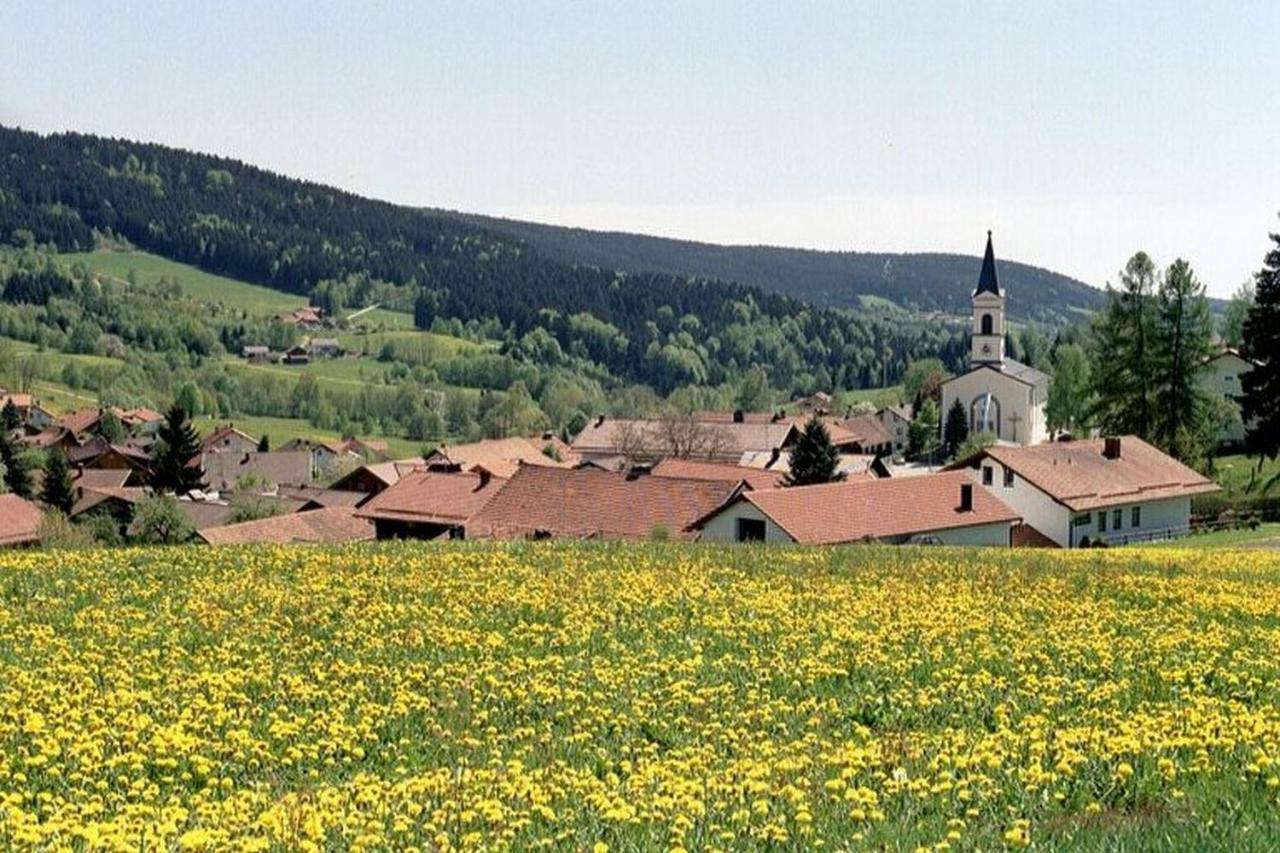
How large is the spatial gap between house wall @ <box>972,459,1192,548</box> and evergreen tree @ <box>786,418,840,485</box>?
23611 millimetres

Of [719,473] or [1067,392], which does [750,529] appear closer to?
[719,473]

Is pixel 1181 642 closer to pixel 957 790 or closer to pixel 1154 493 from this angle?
pixel 957 790

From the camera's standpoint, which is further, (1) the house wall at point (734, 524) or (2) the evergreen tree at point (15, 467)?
(2) the evergreen tree at point (15, 467)

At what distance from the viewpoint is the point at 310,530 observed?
71812mm

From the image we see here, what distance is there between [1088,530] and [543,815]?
2314 inches

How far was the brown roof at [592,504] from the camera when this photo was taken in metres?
52.8

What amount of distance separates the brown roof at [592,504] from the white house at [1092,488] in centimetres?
1457

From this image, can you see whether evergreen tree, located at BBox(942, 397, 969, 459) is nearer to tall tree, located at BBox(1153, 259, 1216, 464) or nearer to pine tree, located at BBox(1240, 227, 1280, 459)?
tall tree, located at BBox(1153, 259, 1216, 464)

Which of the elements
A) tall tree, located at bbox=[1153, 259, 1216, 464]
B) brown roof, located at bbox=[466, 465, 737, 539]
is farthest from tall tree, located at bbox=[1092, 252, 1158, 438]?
brown roof, located at bbox=[466, 465, 737, 539]

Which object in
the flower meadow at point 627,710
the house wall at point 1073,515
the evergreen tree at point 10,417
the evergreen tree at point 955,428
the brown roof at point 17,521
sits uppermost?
the flower meadow at point 627,710

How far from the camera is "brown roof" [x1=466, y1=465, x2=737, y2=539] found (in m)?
52.8

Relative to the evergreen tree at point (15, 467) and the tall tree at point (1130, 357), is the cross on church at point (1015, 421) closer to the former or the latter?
the tall tree at point (1130, 357)

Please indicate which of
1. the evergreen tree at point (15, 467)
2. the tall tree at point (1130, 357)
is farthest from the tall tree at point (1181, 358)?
the evergreen tree at point (15, 467)

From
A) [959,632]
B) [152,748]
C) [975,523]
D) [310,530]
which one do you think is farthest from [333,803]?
[310,530]
